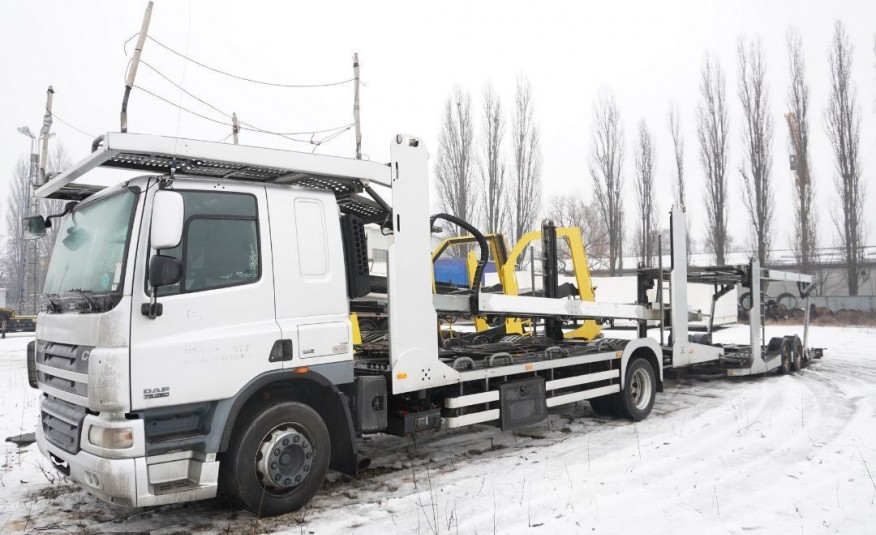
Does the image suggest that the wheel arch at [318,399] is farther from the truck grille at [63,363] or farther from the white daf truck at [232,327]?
the truck grille at [63,363]

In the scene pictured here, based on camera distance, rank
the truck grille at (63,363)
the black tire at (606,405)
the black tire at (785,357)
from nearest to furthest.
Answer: the truck grille at (63,363) < the black tire at (606,405) < the black tire at (785,357)

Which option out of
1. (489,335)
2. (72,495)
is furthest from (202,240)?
(489,335)

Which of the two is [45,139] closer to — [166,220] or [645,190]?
[166,220]

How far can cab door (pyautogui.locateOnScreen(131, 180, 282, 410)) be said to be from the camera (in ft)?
12.9

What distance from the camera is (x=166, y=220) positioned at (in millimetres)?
3828

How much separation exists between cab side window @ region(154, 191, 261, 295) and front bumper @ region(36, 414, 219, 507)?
44.3 inches

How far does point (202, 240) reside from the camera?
428cm

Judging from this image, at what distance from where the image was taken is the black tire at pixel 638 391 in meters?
7.69

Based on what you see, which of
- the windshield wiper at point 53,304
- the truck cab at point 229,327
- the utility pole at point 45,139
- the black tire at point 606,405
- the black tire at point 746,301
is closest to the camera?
the truck cab at point 229,327

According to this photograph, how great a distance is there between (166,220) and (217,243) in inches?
21.6

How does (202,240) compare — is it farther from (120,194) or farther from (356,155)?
(356,155)

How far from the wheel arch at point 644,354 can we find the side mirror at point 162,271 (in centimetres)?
567

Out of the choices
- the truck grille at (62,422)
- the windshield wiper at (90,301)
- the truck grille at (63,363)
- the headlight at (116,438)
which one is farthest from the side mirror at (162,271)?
the truck grille at (62,422)

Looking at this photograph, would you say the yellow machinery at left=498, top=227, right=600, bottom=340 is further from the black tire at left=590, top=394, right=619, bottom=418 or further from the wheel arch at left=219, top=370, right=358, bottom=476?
the wheel arch at left=219, top=370, right=358, bottom=476
